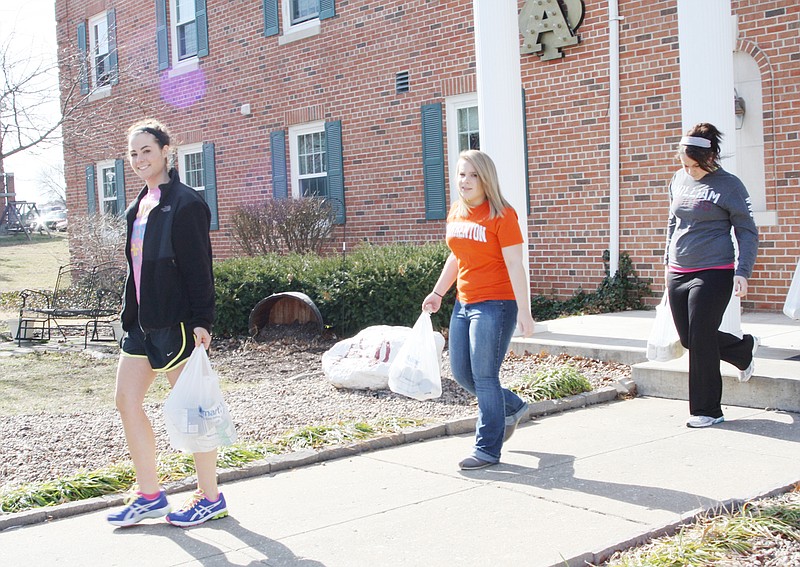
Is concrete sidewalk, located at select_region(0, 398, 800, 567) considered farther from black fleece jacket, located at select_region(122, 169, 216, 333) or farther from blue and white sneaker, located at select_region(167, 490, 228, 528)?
black fleece jacket, located at select_region(122, 169, 216, 333)

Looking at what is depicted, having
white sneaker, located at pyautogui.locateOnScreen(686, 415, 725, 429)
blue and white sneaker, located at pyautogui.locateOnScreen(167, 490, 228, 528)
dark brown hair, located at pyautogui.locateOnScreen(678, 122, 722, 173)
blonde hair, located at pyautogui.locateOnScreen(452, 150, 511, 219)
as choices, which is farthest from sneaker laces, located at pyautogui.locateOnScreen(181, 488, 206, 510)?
dark brown hair, located at pyautogui.locateOnScreen(678, 122, 722, 173)

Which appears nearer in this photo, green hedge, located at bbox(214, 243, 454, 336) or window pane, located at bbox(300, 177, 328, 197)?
green hedge, located at bbox(214, 243, 454, 336)

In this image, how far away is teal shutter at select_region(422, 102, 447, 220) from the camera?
12.8 meters

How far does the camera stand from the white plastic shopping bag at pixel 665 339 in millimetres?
6113

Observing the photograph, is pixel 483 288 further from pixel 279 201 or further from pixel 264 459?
pixel 279 201

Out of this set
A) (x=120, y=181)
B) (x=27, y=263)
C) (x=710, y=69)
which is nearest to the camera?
(x=710, y=69)

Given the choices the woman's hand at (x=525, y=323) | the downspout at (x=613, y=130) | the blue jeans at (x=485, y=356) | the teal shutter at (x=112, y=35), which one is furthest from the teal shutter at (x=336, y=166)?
the woman's hand at (x=525, y=323)

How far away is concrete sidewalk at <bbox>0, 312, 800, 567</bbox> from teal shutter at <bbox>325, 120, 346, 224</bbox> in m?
8.62

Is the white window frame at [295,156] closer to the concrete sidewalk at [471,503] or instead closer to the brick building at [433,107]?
the brick building at [433,107]

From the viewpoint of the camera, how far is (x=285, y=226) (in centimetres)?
1357

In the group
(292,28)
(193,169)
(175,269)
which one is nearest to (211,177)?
(193,169)

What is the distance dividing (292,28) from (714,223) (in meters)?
10.8

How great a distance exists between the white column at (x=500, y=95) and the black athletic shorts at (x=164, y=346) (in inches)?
181

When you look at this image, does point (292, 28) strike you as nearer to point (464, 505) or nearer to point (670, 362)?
point (670, 362)
